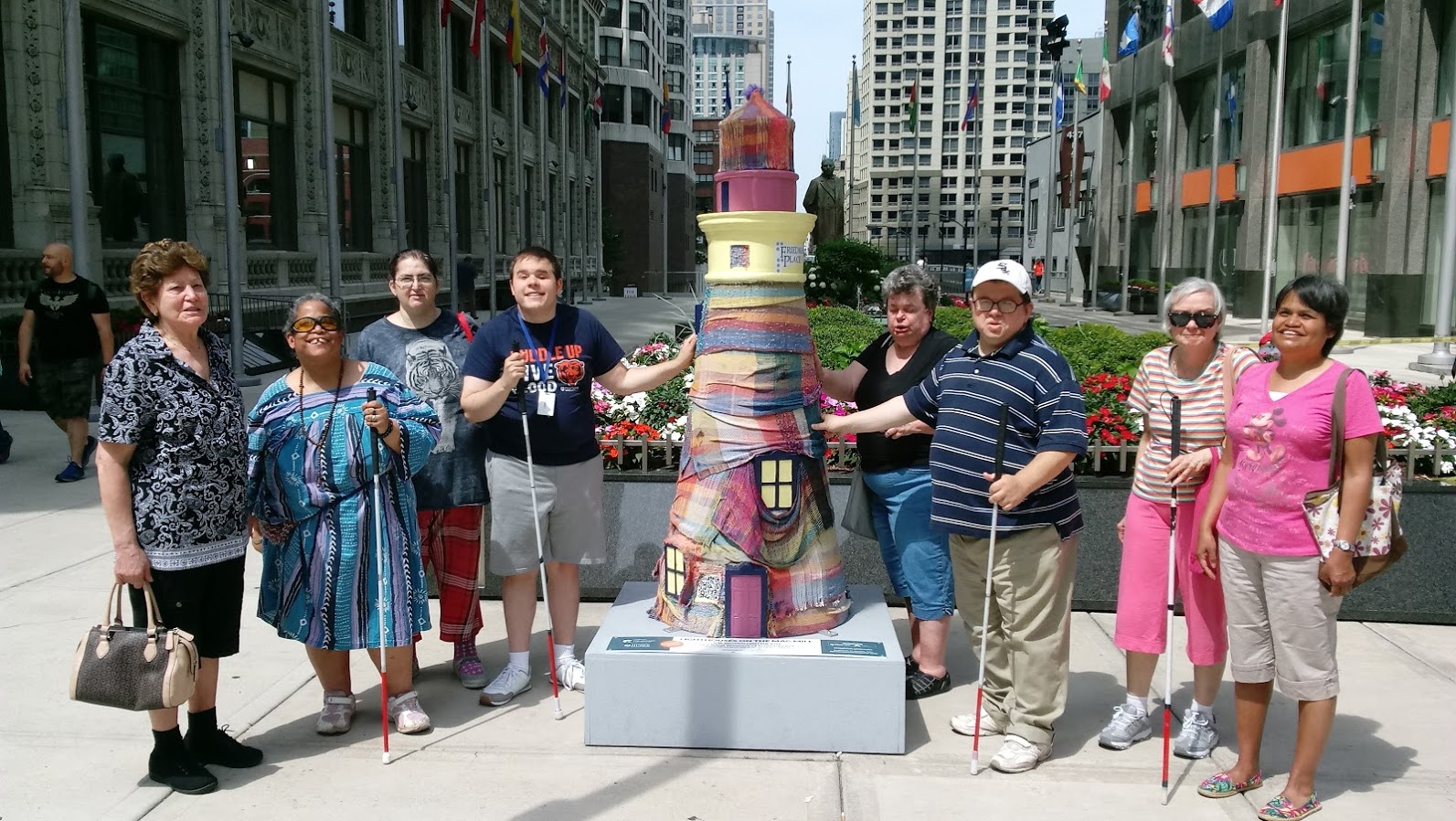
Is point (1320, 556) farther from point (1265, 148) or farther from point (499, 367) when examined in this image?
point (1265, 148)

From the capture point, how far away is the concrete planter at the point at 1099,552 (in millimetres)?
6012

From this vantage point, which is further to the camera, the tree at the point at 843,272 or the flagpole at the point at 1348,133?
the flagpole at the point at 1348,133

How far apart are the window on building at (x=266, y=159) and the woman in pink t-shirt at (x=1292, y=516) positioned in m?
21.5

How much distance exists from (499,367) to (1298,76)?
122ft

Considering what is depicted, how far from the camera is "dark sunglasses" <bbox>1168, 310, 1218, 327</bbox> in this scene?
163 inches

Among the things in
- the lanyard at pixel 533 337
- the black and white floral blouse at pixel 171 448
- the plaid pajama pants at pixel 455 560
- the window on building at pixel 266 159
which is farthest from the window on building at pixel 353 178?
the black and white floral blouse at pixel 171 448

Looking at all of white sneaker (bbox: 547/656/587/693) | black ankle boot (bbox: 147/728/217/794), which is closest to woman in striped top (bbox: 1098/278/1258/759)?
white sneaker (bbox: 547/656/587/693)

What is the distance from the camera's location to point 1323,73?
108 feet

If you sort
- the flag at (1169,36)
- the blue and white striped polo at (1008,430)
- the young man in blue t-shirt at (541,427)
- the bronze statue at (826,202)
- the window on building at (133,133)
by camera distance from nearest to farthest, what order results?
1. the blue and white striped polo at (1008,430)
2. the young man in blue t-shirt at (541,427)
3. the window on building at (133,133)
4. the bronze statue at (826,202)
5. the flag at (1169,36)

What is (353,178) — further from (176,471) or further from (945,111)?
(945,111)

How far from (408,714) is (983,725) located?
241 cm

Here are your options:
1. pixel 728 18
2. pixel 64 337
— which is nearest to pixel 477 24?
pixel 64 337

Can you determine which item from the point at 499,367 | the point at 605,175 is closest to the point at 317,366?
the point at 499,367

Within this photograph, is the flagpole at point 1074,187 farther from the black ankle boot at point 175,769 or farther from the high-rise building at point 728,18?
the high-rise building at point 728,18
